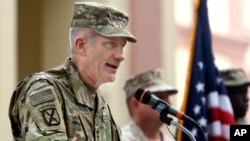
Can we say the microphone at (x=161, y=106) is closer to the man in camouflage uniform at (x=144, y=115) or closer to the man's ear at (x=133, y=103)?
the man in camouflage uniform at (x=144, y=115)

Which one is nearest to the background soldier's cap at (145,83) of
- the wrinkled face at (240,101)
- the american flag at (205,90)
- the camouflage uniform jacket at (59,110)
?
the american flag at (205,90)

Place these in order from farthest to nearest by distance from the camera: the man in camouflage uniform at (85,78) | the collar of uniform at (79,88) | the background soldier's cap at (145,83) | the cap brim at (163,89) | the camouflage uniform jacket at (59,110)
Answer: the background soldier's cap at (145,83) → the cap brim at (163,89) → the collar of uniform at (79,88) → the man in camouflage uniform at (85,78) → the camouflage uniform jacket at (59,110)

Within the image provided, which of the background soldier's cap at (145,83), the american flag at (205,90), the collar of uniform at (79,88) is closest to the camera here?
the collar of uniform at (79,88)

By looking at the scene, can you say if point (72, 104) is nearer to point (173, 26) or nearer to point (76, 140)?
point (76, 140)

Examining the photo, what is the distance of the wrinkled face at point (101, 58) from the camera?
424 centimetres

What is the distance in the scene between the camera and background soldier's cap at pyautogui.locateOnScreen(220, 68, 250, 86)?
22.7 feet

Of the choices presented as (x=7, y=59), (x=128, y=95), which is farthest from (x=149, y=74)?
(x=7, y=59)

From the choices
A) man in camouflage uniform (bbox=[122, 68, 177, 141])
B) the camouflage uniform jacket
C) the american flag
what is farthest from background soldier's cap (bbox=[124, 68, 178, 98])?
the camouflage uniform jacket

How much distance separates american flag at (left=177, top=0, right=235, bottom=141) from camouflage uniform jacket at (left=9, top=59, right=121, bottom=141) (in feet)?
7.56

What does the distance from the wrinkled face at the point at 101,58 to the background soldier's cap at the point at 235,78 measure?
2.76 m

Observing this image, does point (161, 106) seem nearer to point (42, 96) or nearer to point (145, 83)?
point (42, 96)

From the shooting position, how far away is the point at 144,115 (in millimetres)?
6266

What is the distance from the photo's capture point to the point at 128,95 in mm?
6461

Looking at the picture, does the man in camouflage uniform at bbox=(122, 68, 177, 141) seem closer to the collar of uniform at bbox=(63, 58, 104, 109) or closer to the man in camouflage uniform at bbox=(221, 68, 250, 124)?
the man in camouflage uniform at bbox=(221, 68, 250, 124)
